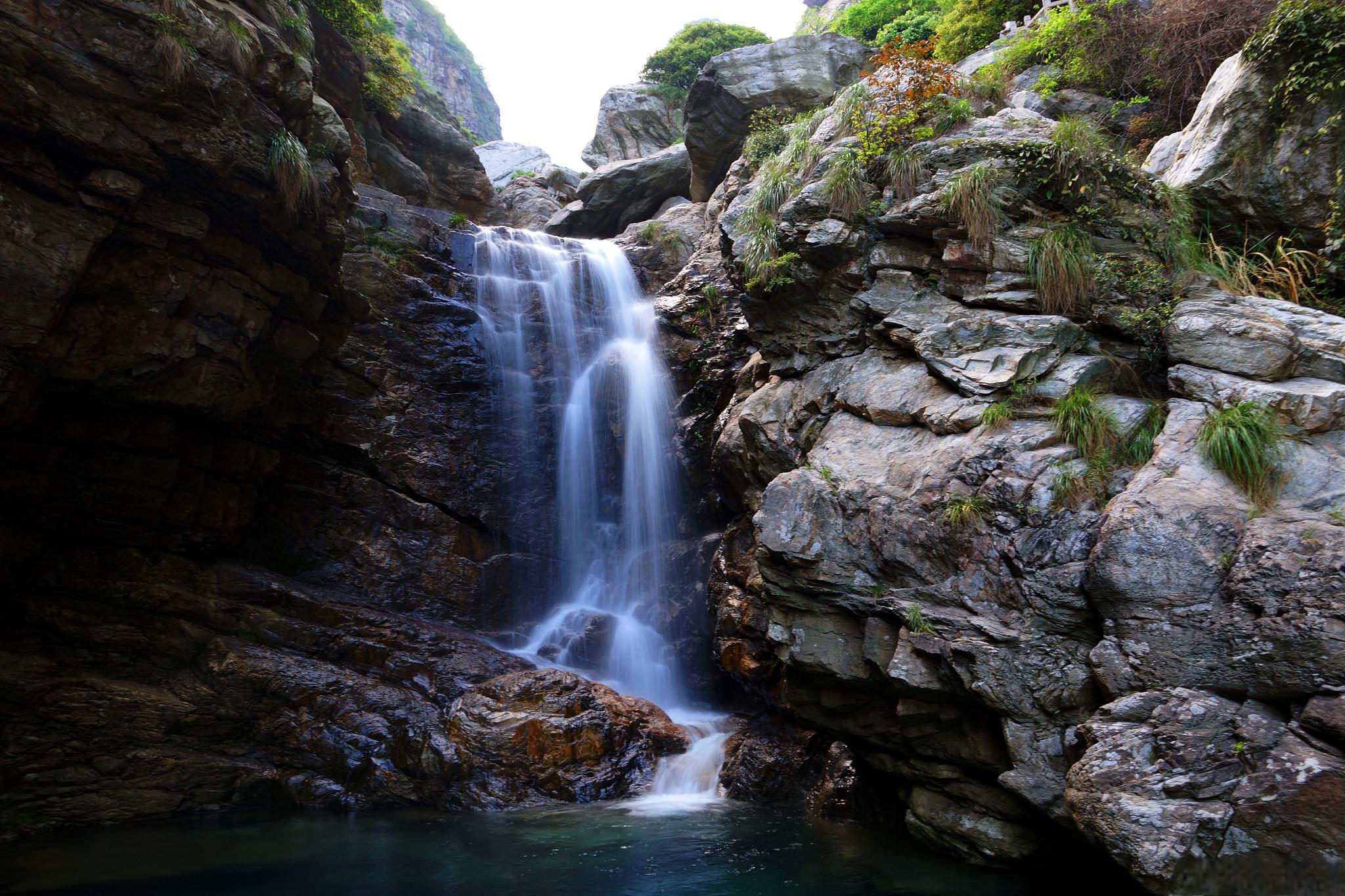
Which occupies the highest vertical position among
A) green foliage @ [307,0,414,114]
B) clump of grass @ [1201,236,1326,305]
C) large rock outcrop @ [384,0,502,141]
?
large rock outcrop @ [384,0,502,141]

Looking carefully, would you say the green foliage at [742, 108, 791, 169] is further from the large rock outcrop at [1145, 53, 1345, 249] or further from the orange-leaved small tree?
the large rock outcrop at [1145, 53, 1345, 249]

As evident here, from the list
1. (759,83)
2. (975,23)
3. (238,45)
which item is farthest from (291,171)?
(975,23)

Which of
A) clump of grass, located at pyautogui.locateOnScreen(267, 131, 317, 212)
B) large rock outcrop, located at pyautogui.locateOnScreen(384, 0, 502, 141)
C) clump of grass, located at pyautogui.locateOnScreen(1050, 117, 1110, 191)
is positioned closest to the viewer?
clump of grass, located at pyautogui.locateOnScreen(1050, 117, 1110, 191)

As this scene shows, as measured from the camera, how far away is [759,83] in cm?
1730

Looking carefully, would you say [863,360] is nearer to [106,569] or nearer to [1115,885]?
[1115,885]

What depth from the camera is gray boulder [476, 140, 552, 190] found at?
3019cm

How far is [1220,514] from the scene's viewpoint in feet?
16.3

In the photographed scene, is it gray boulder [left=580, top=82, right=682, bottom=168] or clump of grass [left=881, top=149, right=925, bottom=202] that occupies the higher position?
gray boulder [left=580, top=82, right=682, bottom=168]

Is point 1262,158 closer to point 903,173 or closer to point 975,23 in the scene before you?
point 903,173

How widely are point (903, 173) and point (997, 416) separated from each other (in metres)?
3.82

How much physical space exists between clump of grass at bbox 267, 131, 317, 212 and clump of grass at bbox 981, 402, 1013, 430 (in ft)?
25.7

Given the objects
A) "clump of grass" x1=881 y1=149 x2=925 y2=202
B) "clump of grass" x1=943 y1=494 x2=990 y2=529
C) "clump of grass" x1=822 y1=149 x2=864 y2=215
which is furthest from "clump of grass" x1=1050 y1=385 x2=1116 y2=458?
"clump of grass" x1=822 y1=149 x2=864 y2=215

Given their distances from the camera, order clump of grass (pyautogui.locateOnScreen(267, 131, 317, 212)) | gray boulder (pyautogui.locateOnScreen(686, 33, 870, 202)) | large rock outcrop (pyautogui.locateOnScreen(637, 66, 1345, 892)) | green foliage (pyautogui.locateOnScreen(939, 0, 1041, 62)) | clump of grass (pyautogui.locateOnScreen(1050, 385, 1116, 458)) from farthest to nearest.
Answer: gray boulder (pyautogui.locateOnScreen(686, 33, 870, 202))
green foliage (pyautogui.locateOnScreen(939, 0, 1041, 62))
clump of grass (pyautogui.locateOnScreen(267, 131, 317, 212))
clump of grass (pyautogui.locateOnScreen(1050, 385, 1116, 458))
large rock outcrop (pyautogui.locateOnScreen(637, 66, 1345, 892))

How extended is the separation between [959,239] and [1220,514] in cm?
423
